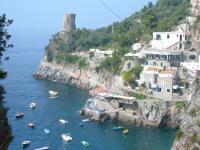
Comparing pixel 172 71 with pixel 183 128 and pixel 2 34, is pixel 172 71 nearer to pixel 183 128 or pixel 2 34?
pixel 183 128

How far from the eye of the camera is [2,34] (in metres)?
11.8

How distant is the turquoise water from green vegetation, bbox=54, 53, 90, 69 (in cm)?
661

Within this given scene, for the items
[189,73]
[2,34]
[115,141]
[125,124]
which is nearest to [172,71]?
[189,73]

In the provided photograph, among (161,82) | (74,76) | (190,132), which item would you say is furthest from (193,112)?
(74,76)

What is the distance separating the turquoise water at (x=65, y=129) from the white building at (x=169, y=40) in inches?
526

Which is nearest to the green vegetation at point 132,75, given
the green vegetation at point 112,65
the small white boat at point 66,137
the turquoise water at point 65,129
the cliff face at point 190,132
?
the green vegetation at point 112,65

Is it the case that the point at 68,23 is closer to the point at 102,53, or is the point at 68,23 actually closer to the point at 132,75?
the point at 102,53

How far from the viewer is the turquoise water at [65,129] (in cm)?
3266

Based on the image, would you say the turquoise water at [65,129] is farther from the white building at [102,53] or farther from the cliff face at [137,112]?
the white building at [102,53]

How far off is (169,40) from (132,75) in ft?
24.7

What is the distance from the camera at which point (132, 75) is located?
4344 cm

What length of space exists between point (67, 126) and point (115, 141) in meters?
7.00

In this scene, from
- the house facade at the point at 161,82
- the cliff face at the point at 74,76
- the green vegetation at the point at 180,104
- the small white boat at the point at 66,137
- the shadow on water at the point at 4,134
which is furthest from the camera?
the cliff face at the point at 74,76

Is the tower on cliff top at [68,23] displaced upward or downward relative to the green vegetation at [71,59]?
upward
